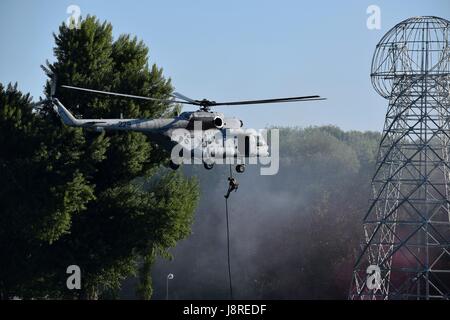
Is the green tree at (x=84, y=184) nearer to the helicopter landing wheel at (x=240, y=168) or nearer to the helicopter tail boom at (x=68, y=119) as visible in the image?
the helicopter tail boom at (x=68, y=119)

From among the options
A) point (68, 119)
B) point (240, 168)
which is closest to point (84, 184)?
point (68, 119)

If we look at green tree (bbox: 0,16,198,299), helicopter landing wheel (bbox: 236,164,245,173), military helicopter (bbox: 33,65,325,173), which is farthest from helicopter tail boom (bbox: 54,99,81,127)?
green tree (bbox: 0,16,198,299)

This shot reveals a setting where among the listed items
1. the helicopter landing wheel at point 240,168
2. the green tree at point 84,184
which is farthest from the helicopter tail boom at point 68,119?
the green tree at point 84,184

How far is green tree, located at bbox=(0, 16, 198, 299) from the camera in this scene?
66562 millimetres

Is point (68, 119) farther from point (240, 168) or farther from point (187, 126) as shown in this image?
point (240, 168)

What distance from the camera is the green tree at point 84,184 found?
66.6m

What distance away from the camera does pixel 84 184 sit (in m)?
66.9

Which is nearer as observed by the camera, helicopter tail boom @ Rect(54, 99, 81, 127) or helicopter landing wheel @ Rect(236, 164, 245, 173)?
helicopter tail boom @ Rect(54, 99, 81, 127)

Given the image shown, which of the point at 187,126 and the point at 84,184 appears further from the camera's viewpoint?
the point at 84,184

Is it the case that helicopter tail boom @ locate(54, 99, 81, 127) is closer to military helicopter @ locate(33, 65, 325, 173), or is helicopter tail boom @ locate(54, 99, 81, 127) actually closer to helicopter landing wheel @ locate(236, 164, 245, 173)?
military helicopter @ locate(33, 65, 325, 173)
